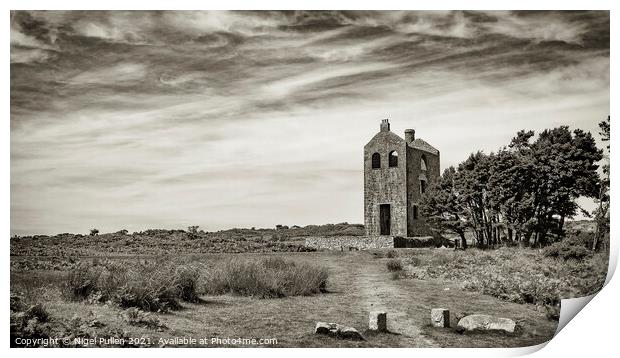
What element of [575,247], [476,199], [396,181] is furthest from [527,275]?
[476,199]

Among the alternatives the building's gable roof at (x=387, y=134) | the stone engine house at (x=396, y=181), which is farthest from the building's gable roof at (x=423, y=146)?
Result: the building's gable roof at (x=387, y=134)

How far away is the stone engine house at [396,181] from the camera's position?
39.0 feet

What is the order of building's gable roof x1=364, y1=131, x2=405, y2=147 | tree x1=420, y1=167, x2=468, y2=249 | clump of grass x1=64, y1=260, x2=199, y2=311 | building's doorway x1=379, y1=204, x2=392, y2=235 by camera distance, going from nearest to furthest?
1. clump of grass x1=64, y1=260, x2=199, y2=311
2. building's gable roof x1=364, y1=131, x2=405, y2=147
3. building's doorway x1=379, y1=204, x2=392, y2=235
4. tree x1=420, y1=167, x2=468, y2=249

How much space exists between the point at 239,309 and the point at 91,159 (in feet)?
10.6

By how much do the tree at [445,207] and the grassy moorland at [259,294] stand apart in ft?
14.6

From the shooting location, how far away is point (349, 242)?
11945 millimetres

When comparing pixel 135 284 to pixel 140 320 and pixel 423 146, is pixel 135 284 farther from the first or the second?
pixel 423 146

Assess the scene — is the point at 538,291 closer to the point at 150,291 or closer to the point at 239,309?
the point at 239,309

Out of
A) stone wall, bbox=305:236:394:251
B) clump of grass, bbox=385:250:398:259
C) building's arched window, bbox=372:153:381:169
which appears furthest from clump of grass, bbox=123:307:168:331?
building's arched window, bbox=372:153:381:169

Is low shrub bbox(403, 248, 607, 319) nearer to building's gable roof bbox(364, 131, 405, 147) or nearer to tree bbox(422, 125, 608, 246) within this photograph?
tree bbox(422, 125, 608, 246)

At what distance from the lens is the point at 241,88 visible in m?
9.64

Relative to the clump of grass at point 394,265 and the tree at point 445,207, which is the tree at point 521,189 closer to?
the tree at point 445,207

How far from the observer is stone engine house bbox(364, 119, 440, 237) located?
1188 cm
